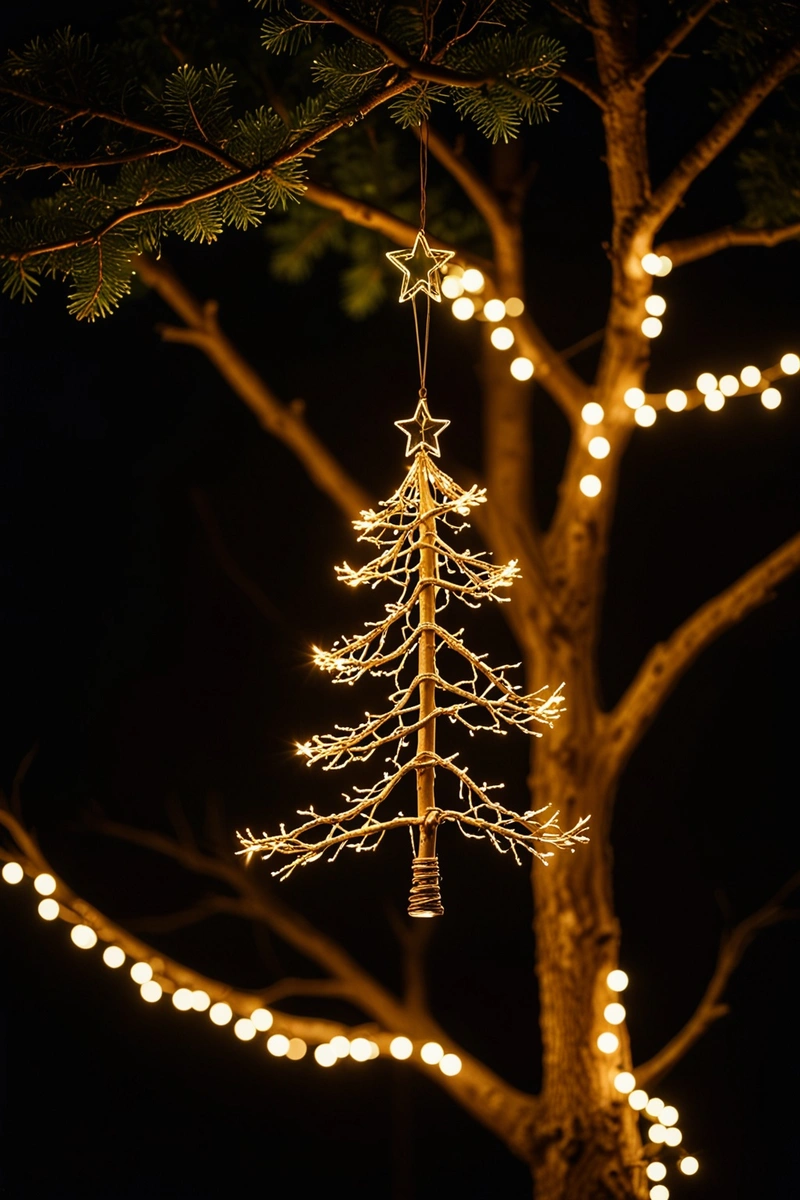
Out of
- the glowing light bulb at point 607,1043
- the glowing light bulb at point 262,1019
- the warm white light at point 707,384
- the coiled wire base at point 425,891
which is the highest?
the warm white light at point 707,384

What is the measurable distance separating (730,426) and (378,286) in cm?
99

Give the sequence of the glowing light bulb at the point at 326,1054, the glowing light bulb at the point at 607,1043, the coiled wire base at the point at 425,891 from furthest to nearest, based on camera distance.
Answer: the glowing light bulb at the point at 326,1054 < the glowing light bulb at the point at 607,1043 < the coiled wire base at the point at 425,891

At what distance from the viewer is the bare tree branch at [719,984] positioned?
232cm

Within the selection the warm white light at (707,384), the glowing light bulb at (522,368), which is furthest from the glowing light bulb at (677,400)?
the glowing light bulb at (522,368)

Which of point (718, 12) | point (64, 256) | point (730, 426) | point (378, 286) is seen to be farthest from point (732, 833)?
A: point (64, 256)

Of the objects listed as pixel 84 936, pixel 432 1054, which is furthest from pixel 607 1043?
pixel 84 936

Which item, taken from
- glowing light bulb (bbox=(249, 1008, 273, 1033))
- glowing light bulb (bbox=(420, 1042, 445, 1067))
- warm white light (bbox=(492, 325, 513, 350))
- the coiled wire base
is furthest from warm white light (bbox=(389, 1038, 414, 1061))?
warm white light (bbox=(492, 325, 513, 350))

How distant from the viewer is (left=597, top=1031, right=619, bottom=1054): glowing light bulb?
2.18 meters

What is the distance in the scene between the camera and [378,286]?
8.52 feet

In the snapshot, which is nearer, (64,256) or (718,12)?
(64,256)

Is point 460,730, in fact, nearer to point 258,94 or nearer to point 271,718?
point 271,718

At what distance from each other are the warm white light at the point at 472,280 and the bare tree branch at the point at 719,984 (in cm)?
144

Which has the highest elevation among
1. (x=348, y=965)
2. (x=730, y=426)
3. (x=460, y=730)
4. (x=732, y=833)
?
(x=730, y=426)

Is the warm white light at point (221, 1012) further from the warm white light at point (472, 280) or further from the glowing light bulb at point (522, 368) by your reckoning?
the warm white light at point (472, 280)
